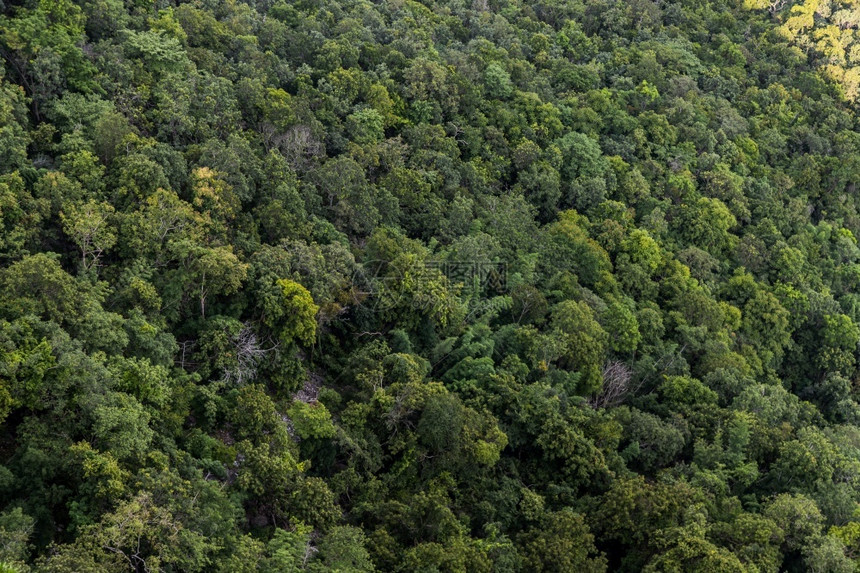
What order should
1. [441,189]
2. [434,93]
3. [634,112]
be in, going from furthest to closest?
[634,112], [434,93], [441,189]

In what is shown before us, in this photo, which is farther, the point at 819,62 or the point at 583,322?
the point at 819,62

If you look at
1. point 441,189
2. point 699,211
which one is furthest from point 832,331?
point 441,189

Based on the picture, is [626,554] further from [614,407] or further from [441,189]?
[441,189]

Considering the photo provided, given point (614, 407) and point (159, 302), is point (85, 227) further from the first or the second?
point (614, 407)

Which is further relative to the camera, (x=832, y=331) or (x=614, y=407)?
(x=832, y=331)

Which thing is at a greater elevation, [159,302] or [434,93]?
[434,93]

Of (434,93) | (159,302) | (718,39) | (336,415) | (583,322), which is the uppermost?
(718,39)

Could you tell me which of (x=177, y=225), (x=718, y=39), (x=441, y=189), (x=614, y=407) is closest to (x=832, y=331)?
(x=614, y=407)

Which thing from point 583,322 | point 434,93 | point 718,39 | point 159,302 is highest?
point 718,39

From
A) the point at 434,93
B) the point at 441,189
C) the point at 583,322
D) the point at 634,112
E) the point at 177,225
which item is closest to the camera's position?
the point at 177,225
